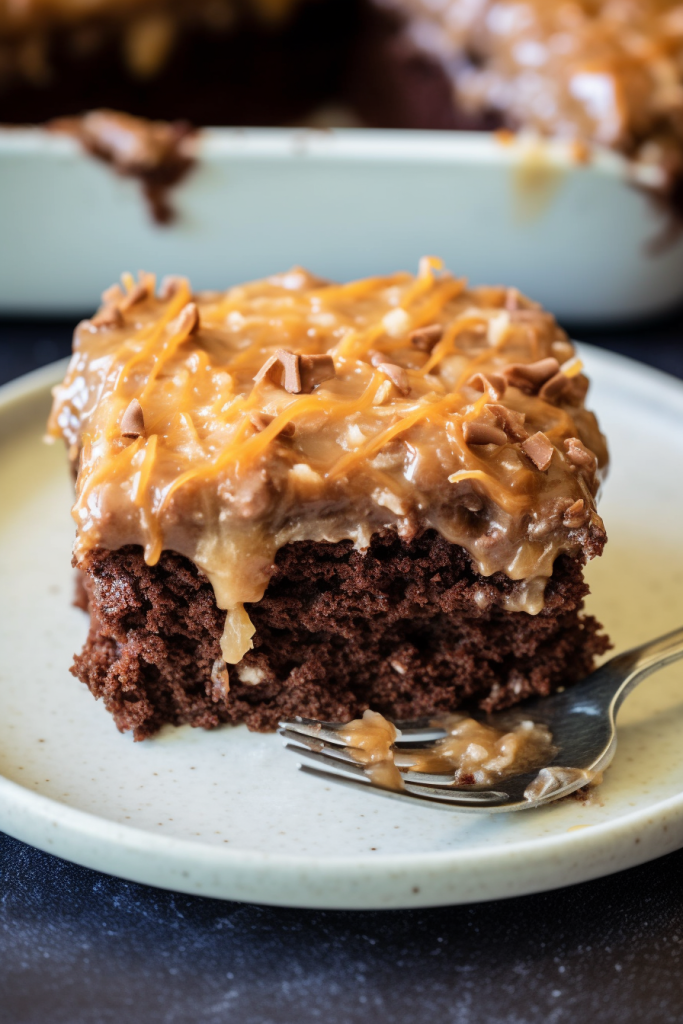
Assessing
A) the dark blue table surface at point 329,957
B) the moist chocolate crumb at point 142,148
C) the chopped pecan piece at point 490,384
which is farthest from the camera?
the moist chocolate crumb at point 142,148

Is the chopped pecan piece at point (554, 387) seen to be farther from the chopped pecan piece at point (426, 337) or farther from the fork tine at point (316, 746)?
the fork tine at point (316, 746)

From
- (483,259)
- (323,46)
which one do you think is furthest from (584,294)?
(323,46)

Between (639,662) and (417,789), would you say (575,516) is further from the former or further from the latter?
(417,789)

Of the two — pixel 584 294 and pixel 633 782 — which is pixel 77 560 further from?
pixel 584 294

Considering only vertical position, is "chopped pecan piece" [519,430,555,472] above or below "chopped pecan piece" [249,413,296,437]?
below

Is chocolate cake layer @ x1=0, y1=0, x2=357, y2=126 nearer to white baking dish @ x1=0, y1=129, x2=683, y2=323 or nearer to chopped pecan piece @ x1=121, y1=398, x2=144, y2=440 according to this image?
white baking dish @ x1=0, y1=129, x2=683, y2=323

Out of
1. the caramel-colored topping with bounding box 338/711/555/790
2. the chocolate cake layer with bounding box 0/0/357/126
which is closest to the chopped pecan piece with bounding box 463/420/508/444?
the caramel-colored topping with bounding box 338/711/555/790

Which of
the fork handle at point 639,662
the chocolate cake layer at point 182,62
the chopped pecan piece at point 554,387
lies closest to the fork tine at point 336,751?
the fork handle at point 639,662
